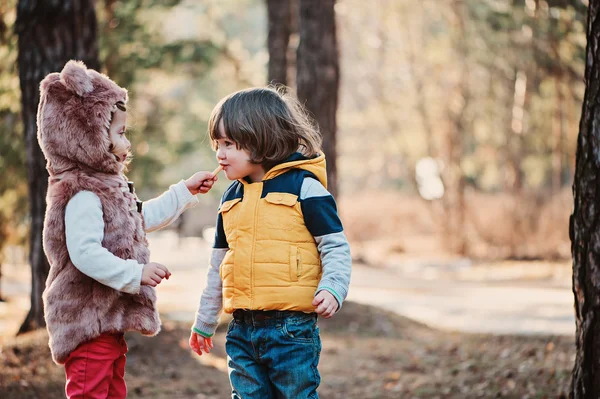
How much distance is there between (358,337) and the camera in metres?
8.57

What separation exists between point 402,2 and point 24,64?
15026 mm

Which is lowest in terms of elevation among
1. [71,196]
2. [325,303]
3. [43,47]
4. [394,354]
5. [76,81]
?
[394,354]

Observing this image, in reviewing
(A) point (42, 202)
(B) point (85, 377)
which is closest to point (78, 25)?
(A) point (42, 202)

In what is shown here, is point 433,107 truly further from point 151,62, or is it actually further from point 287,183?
point 287,183

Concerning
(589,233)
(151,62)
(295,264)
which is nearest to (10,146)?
(151,62)

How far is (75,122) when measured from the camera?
3236mm

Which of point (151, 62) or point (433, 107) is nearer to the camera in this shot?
point (151, 62)

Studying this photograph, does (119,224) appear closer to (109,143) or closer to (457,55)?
(109,143)

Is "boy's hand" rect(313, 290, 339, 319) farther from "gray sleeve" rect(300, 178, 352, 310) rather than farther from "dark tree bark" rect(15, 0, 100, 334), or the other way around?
"dark tree bark" rect(15, 0, 100, 334)

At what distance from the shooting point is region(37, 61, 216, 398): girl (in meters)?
3.15

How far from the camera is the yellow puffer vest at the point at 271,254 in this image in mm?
3104

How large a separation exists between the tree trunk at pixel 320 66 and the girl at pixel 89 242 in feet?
18.3

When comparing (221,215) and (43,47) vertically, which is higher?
(43,47)

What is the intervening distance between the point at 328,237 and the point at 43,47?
12.1 ft
